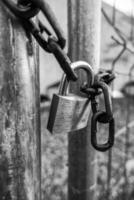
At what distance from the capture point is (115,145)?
111 inches

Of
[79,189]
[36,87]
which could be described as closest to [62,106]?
[36,87]

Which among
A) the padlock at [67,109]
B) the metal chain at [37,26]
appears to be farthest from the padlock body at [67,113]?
the metal chain at [37,26]

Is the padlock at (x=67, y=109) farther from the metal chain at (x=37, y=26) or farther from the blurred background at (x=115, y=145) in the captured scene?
the blurred background at (x=115, y=145)

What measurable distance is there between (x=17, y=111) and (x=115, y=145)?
241cm

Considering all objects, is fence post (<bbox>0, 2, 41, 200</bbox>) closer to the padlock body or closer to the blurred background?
the padlock body

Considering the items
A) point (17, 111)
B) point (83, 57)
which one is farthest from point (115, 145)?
point (17, 111)

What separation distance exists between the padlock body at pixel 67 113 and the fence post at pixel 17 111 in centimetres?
5

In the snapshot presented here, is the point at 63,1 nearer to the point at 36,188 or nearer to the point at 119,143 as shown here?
the point at 119,143

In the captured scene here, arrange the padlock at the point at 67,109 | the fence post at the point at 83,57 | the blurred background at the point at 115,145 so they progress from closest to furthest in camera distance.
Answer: the padlock at the point at 67,109, the fence post at the point at 83,57, the blurred background at the point at 115,145

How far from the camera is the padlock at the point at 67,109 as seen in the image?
24.7 inches

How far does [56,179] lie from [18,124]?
65.3 inches

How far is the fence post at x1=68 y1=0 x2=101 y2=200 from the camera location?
0.76 m

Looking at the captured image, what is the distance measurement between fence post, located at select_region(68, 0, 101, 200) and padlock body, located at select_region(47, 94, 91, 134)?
145 millimetres

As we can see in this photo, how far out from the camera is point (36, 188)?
2.09ft
